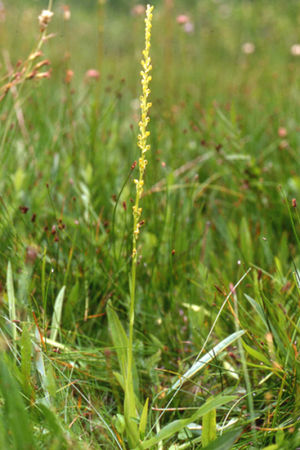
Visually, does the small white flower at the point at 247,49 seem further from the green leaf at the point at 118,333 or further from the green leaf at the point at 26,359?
the green leaf at the point at 26,359

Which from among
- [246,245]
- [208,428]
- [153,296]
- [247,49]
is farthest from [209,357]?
[247,49]

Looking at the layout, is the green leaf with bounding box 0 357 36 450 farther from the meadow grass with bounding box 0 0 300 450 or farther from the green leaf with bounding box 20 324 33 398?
the green leaf with bounding box 20 324 33 398

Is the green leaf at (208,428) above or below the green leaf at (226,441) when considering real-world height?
below

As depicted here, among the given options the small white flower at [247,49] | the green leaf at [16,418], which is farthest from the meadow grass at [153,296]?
the small white flower at [247,49]

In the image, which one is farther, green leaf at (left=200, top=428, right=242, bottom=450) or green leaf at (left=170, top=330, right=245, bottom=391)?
green leaf at (left=170, top=330, right=245, bottom=391)

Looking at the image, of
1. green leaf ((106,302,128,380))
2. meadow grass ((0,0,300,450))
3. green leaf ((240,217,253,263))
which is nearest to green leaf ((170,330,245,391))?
meadow grass ((0,0,300,450))

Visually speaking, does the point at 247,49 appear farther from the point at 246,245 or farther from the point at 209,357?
the point at 209,357

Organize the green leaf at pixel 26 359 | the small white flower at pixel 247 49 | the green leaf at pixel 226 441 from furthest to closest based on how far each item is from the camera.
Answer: the small white flower at pixel 247 49 < the green leaf at pixel 26 359 < the green leaf at pixel 226 441

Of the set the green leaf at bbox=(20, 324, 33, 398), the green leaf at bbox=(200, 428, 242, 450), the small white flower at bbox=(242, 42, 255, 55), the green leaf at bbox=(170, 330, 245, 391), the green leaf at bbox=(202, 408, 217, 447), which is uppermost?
the small white flower at bbox=(242, 42, 255, 55)

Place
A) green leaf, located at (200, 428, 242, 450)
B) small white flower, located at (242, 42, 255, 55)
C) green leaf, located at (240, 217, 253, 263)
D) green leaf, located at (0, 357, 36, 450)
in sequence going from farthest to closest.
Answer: small white flower, located at (242, 42, 255, 55) < green leaf, located at (240, 217, 253, 263) < green leaf, located at (200, 428, 242, 450) < green leaf, located at (0, 357, 36, 450)

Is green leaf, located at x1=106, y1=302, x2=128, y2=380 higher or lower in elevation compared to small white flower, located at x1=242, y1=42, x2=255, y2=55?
lower
